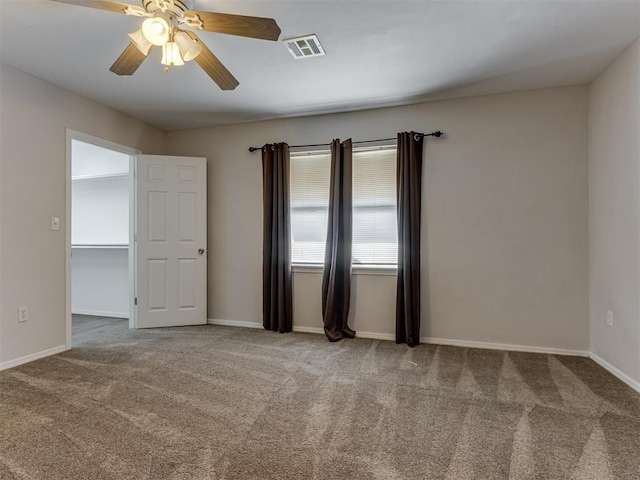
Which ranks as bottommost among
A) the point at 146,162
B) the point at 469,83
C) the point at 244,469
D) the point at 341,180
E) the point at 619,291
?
the point at 244,469

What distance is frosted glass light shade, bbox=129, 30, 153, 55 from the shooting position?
1863 millimetres

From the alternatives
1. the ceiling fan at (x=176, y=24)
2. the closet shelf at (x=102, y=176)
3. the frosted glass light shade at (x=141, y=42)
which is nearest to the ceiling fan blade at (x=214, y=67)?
the ceiling fan at (x=176, y=24)

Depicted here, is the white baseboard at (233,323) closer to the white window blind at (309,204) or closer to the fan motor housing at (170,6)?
the white window blind at (309,204)

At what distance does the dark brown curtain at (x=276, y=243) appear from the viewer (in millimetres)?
3953

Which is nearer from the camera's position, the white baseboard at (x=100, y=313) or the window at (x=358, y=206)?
the window at (x=358, y=206)

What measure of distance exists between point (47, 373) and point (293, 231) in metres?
2.57

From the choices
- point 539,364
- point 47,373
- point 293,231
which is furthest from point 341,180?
point 47,373

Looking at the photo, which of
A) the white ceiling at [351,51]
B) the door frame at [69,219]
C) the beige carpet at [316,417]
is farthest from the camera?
the door frame at [69,219]

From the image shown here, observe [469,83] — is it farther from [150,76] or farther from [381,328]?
[150,76]

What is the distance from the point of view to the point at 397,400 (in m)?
2.30

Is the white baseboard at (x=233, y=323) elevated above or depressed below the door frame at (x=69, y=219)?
below

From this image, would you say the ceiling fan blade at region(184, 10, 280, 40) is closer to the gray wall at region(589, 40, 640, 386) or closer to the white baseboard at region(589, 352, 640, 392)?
the gray wall at region(589, 40, 640, 386)

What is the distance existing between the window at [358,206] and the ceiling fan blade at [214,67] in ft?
5.62

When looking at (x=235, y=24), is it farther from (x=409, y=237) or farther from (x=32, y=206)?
(x=32, y=206)
